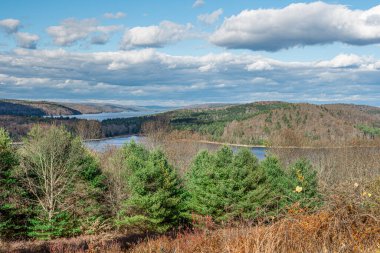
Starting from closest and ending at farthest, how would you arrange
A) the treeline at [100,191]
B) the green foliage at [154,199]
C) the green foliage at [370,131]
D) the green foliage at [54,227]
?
the green foliage at [54,227], the treeline at [100,191], the green foliage at [154,199], the green foliage at [370,131]

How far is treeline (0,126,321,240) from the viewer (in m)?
27.5

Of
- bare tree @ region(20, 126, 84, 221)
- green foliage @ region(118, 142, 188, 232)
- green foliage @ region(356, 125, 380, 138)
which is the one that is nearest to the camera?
bare tree @ region(20, 126, 84, 221)

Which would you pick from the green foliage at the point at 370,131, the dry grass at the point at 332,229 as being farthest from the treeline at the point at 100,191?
the green foliage at the point at 370,131

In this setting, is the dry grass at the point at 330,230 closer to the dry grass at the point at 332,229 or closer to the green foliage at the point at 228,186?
the dry grass at the point at 332,229

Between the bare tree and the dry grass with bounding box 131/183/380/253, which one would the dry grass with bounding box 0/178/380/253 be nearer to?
the dry grass with bounding box 131/183/380/253

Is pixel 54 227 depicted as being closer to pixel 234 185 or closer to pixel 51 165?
pixel 51 165

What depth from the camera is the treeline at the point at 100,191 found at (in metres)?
27.5

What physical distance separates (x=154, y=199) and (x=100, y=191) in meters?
5.01

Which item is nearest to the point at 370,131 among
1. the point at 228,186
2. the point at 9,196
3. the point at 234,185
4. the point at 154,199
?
the point at 234,185

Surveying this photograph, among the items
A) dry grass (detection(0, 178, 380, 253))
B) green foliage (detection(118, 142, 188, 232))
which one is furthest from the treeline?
dry grass (detection(0, 178, 380, 253))

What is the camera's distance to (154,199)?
96.8ft

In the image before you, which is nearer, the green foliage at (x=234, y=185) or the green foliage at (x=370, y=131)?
the green foliage at (x=234, y=185)

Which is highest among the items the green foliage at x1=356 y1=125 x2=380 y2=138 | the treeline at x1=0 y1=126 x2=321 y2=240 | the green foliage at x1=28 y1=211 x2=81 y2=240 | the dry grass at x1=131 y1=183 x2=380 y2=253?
the dry grass at x1=131 y1=183 x2=380 y2=253

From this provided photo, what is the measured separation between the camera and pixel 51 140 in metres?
30.6
